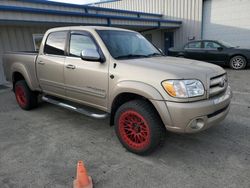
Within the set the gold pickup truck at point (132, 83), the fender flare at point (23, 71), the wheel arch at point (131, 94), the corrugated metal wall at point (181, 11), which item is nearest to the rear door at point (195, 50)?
the corrugated metal wall at point (181, 11)

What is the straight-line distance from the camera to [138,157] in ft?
10.1

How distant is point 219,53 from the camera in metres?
10.3

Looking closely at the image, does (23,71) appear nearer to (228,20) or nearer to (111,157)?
(111,157)

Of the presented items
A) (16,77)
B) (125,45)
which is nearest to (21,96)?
(16,77)

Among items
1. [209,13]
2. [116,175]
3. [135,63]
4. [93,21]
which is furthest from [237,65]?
[116,175]

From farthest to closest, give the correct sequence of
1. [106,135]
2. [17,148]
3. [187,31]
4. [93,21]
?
[187,31]
[93,21]
[106,135]
[17,148]

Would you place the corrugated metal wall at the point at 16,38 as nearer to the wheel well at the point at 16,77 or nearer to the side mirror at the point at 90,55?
the wheel well at the point at 16,77

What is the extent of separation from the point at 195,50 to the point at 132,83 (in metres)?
9.14

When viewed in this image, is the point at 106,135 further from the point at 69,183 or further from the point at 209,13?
the point at 209,13

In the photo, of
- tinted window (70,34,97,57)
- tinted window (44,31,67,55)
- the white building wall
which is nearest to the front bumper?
tinted window (70,34,97,57)

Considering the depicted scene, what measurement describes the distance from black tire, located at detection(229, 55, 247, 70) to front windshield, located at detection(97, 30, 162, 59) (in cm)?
769

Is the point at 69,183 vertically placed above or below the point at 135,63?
below

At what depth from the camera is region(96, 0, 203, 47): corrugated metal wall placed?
14709 millimetres

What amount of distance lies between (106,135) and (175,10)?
14844mm
